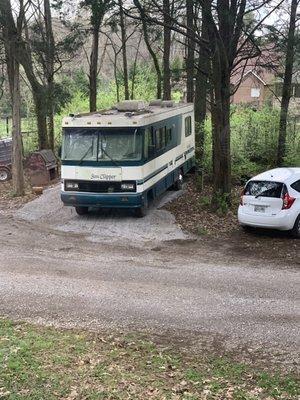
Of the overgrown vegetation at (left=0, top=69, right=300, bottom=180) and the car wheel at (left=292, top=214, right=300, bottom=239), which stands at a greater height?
the overgrown vegetation at (left=0, top=69, right=300, bottom=180)

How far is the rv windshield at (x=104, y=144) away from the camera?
1466 cm

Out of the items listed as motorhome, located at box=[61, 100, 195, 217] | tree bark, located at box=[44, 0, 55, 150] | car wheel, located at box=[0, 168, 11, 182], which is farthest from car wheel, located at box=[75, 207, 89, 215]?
tree bark, located at box=[44, 0, 55, 150]

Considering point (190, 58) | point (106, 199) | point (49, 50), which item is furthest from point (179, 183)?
point (49, 50)

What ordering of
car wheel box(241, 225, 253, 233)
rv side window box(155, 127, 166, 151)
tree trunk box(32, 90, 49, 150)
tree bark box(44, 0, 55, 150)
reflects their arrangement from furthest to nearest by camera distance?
tree bark box(44, 0, 55, 150), tree trunk box(32, 90, 49, 150), rv side window box(155, 127, 166, 151), car wheel box(241, 225, 253, 233)

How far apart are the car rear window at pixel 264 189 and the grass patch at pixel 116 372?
6.84 meters

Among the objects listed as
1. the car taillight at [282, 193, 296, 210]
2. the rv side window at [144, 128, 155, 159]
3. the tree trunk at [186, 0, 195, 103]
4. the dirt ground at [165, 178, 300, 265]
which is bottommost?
the dirt ground at [165, 178, 300, 265]

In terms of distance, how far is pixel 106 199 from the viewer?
1489 cm

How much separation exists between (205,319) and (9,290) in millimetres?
3601

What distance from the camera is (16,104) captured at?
18766 millimetres

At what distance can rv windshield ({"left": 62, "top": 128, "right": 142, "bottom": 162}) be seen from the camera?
14664mm

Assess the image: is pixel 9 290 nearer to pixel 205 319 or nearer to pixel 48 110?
pixel 205 319

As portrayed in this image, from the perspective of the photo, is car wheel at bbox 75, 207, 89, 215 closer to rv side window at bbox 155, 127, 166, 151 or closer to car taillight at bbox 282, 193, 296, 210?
rv side window at bbox 155, 127, 166, 151

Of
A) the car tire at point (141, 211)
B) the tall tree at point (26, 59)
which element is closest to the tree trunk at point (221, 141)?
the car tire at point (141, 211)

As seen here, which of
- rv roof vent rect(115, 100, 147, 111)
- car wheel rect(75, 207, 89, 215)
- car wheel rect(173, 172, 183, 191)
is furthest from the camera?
car wheel rect(173, 172, 183, 191)
